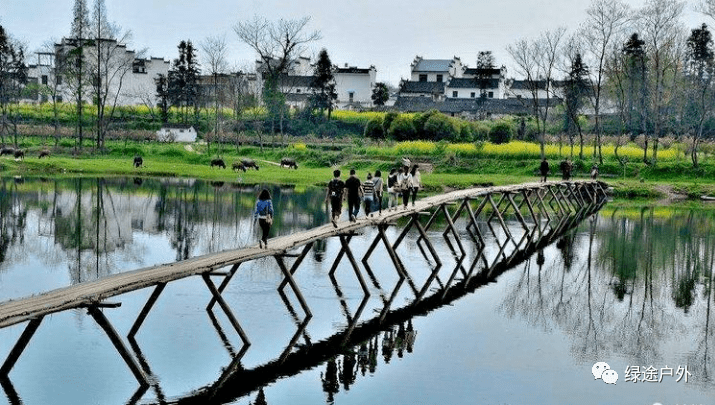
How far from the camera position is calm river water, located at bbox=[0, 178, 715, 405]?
17703 mm

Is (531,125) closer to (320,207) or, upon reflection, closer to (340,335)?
(320,207)

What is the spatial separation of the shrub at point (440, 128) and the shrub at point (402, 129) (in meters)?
1.23

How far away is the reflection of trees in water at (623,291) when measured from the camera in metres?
22.6

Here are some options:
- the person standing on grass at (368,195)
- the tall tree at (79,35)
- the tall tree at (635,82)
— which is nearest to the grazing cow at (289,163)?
the tall tree at (79,35)

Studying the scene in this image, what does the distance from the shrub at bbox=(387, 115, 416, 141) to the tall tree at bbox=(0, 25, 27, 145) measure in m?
32.5

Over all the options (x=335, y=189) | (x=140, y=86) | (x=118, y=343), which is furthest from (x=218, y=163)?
(x=118, y=343)

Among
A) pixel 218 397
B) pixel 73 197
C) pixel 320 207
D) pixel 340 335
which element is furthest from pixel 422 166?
pixel 218 397

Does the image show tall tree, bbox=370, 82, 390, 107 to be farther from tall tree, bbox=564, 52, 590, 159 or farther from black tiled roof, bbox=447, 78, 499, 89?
tall tree, bbox=564, 52, 590, 159

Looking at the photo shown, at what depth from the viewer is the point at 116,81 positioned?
115000mm

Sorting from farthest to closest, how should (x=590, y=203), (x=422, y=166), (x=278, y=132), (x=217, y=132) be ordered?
(x=278, y=132)
(x=217, y=132)
(x=422, y=166)
(x=590, y=203)

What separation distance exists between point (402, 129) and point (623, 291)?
2127 inches

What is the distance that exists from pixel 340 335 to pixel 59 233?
18.9 meters
